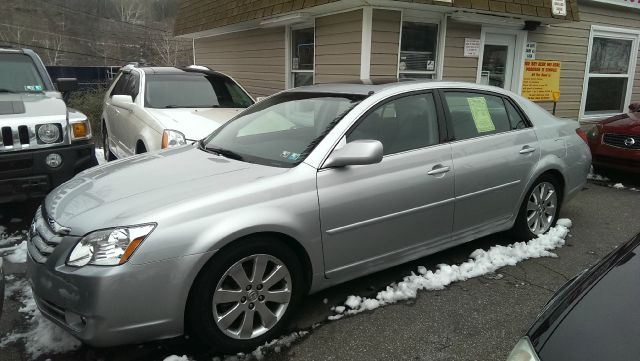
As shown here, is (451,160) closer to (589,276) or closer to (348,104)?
(348,104)

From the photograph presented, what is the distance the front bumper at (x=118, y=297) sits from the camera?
235 cm

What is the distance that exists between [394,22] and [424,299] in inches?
181

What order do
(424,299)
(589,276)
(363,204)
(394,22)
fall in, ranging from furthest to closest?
(394,22), (424,299), (363,204), (589,276)

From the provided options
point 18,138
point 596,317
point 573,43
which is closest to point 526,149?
point 596,317

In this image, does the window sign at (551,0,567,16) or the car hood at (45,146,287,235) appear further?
the window sign at (551,0,567,16)

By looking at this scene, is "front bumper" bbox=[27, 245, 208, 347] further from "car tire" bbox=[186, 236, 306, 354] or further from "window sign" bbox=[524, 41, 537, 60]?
"window sign" bbox=[524, 41, 537, 60]

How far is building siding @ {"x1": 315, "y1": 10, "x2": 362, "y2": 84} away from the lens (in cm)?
673

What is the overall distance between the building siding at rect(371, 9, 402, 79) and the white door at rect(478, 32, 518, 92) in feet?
6.70

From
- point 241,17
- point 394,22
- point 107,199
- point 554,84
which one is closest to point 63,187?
point 107,199

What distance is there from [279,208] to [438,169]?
1.37 meters

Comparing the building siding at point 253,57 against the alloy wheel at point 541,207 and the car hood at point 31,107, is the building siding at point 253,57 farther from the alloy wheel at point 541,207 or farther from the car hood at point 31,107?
the alloy wheel at point 541,207

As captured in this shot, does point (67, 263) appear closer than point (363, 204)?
Yes

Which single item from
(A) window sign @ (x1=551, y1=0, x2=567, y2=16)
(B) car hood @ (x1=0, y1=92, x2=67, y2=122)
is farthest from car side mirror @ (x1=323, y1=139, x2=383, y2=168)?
(A) window sign @ (x1=551, y1=0, x2=567, y2=16)

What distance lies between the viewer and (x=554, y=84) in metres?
8.95
